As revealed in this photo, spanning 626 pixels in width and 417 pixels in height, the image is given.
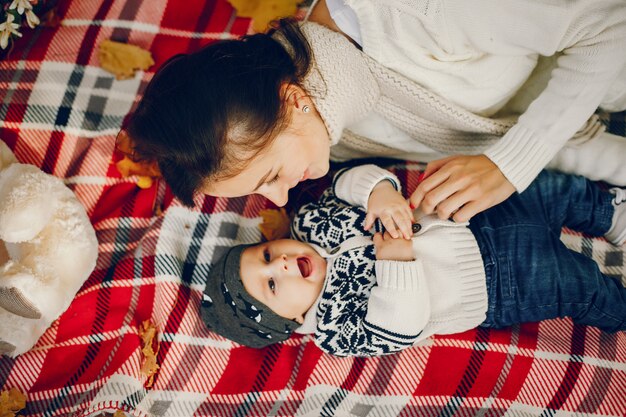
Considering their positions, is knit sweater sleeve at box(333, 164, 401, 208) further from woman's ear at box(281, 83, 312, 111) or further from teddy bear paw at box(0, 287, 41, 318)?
teddy bear paw at box(0, 287, 41, 318)

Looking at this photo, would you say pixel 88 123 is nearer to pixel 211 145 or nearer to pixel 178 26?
pixel 178 26

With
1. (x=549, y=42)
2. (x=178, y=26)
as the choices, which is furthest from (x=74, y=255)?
(x=549, y=42)

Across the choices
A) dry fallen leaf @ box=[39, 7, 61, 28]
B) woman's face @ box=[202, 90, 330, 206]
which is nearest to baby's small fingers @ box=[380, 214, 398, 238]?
woman's face @ box=[202, 90, 330, 206]

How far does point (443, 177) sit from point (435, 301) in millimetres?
281

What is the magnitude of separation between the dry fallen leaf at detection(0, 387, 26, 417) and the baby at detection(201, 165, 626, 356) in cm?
44

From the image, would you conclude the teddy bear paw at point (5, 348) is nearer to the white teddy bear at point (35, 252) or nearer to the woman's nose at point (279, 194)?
the white teddy bear at point (35, 252)

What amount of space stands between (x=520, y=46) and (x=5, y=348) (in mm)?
1215

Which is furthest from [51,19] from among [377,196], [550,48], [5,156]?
[550,48]

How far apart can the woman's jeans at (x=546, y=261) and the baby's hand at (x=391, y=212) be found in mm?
191

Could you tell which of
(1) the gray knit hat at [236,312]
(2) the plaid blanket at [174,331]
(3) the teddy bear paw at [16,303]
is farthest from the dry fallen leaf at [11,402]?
(1) the gray knit hat at [236,312]

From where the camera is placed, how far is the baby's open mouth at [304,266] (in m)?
1.23

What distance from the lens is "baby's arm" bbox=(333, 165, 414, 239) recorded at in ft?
3.73

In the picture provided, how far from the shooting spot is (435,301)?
1.18 meters

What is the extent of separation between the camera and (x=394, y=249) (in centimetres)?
114
